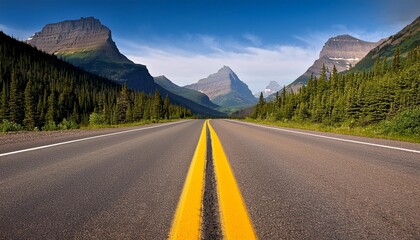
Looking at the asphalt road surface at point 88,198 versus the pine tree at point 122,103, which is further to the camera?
the pine tree at point 122,103

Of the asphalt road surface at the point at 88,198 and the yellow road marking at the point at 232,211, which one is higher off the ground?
the yellow road marking at the point at 232,211

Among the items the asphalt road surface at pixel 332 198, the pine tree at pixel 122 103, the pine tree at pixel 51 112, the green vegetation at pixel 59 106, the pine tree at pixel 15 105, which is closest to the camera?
the asphalt road surface at pixel 332 198

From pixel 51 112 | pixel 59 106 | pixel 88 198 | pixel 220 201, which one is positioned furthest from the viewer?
pixel 59 106

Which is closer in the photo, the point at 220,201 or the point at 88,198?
the point at 220,201

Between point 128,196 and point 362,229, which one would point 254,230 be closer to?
point 362,229

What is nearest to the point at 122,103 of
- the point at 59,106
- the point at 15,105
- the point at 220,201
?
the point at 15,105

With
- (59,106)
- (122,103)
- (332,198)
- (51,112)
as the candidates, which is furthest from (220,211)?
(59,106)

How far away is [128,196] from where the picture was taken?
2648 mm

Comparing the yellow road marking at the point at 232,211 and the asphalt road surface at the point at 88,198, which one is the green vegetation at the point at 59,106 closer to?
the asphalt road surface at the point at 88,198

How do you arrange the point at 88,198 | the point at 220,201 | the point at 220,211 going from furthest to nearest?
the point at 88,198 < the point at 220,201 < the point at 220,211

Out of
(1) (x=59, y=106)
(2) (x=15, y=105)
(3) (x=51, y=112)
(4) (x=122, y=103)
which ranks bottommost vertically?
(3) (x=51, y=112)

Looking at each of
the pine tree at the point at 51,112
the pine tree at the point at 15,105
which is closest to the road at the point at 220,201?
the pine tree at the point at 15,105

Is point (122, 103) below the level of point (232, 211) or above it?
above

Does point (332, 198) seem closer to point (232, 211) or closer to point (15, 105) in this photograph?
point (232, 211)
